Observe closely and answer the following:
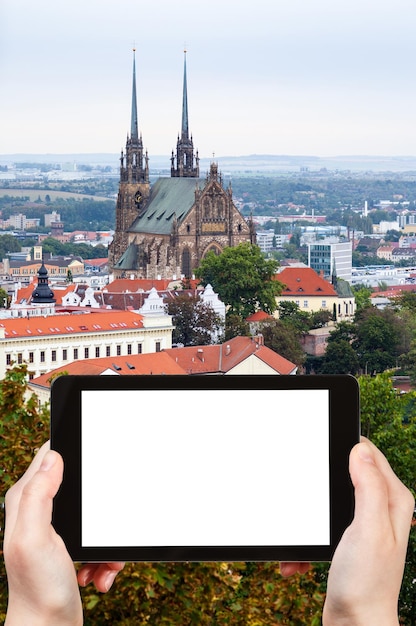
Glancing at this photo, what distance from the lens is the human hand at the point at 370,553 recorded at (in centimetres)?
65

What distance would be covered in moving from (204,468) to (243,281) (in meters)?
35.4

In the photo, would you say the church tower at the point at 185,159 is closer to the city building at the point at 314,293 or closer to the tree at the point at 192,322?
the city building at the point at 314,293

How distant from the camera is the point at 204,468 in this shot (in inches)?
27.4

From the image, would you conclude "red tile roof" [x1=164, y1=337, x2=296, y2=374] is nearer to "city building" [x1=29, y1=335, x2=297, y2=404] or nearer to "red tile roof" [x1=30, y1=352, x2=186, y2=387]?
"city building" [x1=29, y1=335, x2=297, y2=404]

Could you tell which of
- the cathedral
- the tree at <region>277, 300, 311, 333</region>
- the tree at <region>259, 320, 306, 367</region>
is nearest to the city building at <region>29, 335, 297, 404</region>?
the tree at <region>259, 320, 306, 367</region>

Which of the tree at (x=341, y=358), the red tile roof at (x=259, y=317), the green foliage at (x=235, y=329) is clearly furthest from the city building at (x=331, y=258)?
the tree at (x=341, y=358)

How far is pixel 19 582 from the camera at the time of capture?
650 millimetres

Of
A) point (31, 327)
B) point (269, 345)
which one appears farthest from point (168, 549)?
point (269, 345)

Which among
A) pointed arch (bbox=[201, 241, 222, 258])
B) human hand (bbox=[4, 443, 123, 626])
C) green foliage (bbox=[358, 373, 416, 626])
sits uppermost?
human hand (bbox=[4, 443, 123, 626])

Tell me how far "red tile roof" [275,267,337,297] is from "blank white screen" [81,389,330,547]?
4051cm

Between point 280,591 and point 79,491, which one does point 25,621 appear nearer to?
point 79,491

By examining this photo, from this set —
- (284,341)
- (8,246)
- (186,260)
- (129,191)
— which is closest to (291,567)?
(284,341)

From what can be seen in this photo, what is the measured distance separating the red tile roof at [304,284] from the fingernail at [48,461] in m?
40.5

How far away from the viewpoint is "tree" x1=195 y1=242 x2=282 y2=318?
36.0 meters
